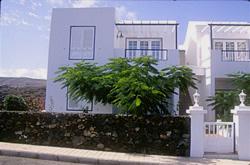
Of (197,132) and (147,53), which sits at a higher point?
(147,53)

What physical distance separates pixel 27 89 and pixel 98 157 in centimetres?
1421

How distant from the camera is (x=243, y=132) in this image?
1055 centimetres

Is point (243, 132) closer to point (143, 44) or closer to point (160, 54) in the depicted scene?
point (160, 54)

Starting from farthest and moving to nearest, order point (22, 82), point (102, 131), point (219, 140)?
point (22, 82) < point (102, 131) < point (219, 140)

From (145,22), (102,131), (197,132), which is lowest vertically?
(102,131)

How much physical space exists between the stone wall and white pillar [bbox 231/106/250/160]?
5.88 ft

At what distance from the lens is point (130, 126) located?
11.3 metres

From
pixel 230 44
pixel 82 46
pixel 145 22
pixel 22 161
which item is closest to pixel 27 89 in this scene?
pixel 82 46

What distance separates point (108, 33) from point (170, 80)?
232 inches

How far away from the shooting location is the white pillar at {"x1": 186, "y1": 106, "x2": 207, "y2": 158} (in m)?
10.5

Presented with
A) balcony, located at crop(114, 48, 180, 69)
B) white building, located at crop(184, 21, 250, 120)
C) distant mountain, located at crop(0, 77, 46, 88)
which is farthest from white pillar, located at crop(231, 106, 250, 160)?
distant mountain, located at crop(0, 77, 46, 88)

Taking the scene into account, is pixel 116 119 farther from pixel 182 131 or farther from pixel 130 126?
pixel 182 131

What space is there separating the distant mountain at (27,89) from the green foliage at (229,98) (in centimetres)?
1045

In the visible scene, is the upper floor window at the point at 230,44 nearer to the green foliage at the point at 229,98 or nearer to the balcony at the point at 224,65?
the balcony at the point at 224,65
